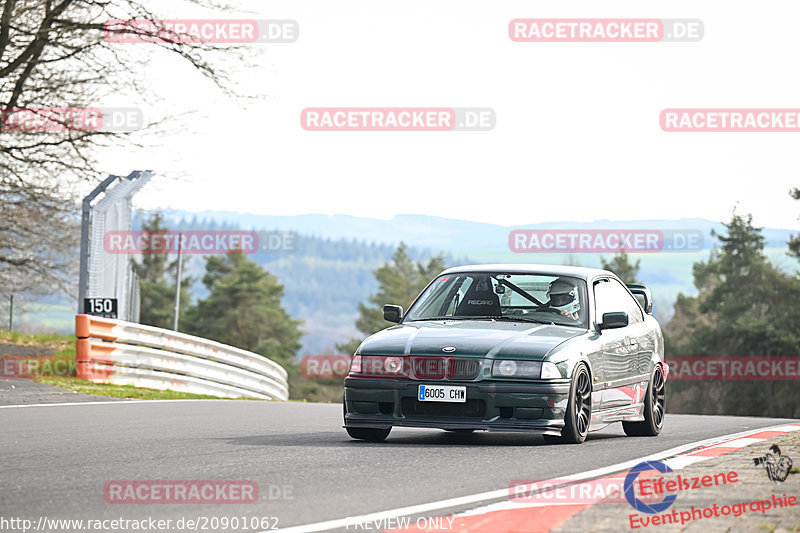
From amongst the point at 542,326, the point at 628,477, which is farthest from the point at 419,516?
the point at 542,326

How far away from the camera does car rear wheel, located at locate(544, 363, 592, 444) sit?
9.12 m

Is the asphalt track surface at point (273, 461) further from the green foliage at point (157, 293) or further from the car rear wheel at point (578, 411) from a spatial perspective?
the green foliage at point (157, 293)

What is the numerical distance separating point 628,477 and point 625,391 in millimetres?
3893

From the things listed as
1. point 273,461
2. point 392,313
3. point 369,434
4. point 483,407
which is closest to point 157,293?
point 392,313

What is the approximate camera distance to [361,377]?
366 inches

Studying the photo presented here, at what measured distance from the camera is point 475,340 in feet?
30.4

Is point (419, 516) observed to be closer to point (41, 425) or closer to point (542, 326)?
point (542, 326)

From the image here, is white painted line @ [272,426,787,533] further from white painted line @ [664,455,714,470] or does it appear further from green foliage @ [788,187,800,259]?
green foliage @ [788,187,800,259]

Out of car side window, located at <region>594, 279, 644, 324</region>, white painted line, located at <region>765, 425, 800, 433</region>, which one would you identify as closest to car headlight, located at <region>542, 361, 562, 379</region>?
car side window, located at <region>594, 279, 644, 324</region>

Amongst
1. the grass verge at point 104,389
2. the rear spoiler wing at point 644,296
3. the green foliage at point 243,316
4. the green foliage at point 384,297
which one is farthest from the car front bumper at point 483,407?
→ the green foliage at point 384,297

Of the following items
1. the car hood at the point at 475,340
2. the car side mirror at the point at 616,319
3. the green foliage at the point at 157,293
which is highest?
the green foliage at the point at 157,293

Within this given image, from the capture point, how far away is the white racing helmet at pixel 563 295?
1033 centimetres

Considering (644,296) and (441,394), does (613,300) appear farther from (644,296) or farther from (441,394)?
(441,394)

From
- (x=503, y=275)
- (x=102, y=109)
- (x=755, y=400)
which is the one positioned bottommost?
(x=755, y=400)
